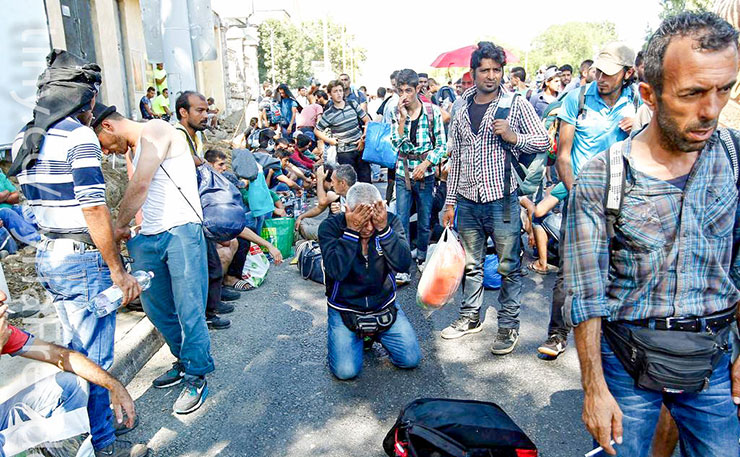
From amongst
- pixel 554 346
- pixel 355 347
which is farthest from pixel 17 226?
pixel 554 346

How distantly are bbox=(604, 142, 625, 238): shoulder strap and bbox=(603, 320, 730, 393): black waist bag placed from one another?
37cm

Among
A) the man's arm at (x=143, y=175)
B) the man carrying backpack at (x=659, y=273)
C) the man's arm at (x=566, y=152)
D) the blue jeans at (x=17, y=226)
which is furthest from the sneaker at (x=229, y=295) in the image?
the man carrying backpack at (x=659, y=273)

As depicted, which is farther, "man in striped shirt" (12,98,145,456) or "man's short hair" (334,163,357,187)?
"man's short hair" (334,163,357,187)

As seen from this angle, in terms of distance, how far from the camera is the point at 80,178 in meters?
2.59

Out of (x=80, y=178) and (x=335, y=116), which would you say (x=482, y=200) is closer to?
(x=80, y=178)

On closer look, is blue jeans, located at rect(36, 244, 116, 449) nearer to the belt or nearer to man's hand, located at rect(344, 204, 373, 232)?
man's hand, located at rect(344, 204, 373, 232)

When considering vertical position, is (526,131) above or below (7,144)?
above

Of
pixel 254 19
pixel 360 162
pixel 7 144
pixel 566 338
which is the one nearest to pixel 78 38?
pixel 7 144

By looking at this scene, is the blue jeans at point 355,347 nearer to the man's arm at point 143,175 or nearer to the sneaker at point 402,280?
the man's arm at point 143,175

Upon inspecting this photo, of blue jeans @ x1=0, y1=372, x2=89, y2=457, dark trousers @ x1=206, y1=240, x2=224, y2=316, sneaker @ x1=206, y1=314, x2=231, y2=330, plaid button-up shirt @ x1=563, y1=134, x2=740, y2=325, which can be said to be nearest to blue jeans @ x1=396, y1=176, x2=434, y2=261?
dark trousers @ x1=206, y1=240, x2=224, y2=316

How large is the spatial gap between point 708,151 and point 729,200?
6.9 inches

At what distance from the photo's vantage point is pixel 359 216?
3.75 meters

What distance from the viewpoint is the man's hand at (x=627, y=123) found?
140 inches

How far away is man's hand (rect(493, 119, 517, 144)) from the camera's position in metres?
3.90
